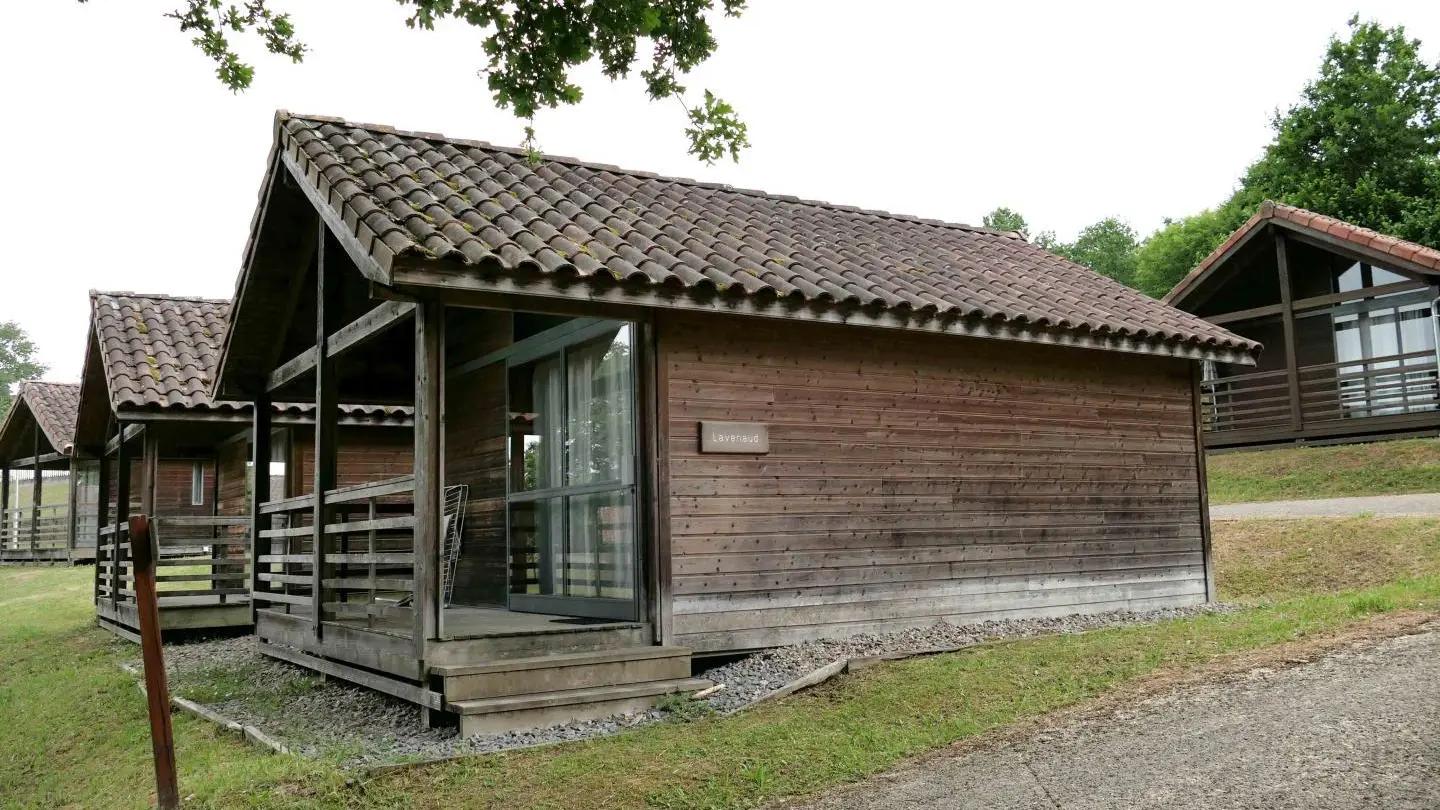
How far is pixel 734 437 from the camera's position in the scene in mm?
A: 8836

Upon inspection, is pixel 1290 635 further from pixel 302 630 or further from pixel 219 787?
pixel 302 630

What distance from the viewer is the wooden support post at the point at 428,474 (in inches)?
288

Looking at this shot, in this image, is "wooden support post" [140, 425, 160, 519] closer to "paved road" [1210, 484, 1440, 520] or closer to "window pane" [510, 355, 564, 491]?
"window pane" [510, 355, 564, 491]

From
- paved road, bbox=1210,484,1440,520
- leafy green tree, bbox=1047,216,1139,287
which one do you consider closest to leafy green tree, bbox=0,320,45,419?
leafy green tree, bbox=1047,216,1139,287

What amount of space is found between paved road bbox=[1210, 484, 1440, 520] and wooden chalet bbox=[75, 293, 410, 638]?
39.8ft

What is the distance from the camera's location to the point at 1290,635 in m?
7.93

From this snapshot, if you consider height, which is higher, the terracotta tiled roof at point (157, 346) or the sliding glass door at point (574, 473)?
the terracotta tiled roof at point (157, 346)

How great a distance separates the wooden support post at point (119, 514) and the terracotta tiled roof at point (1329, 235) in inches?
757

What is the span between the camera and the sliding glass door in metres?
8.74

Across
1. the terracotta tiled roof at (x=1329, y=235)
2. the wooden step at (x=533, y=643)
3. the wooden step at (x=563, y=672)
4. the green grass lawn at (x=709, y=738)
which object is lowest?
the green grass lawn at (x=709, y=738)

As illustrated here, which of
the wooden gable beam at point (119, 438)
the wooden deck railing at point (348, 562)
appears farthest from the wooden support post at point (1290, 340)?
the wooden gable beam at point (119, 438)

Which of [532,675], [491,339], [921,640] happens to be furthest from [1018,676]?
[491,339]

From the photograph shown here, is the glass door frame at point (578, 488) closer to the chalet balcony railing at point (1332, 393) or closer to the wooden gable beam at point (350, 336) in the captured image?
the wooden gable beam at point (350, 336)

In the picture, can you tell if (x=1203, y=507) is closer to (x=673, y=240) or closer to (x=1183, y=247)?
(x=673, y=240)
